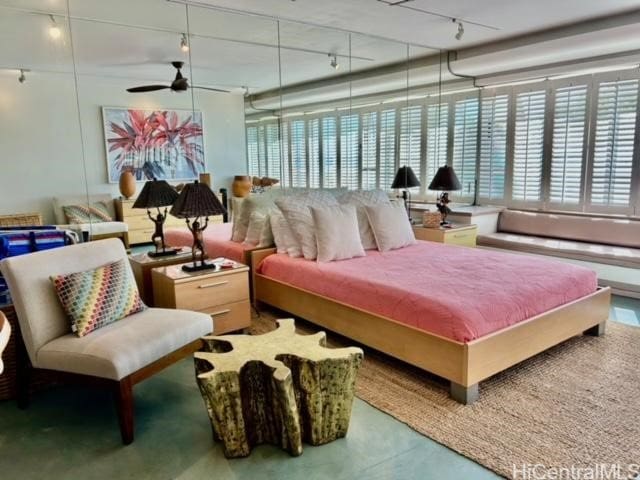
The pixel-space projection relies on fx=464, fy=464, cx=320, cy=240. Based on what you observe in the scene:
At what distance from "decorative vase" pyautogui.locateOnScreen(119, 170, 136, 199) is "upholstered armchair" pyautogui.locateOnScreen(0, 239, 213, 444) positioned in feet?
3.22

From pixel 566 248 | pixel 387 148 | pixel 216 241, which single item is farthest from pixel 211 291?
pixel 566 248

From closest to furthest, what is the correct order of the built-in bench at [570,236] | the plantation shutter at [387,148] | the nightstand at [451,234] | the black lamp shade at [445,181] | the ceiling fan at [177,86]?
the ceiling fan at [177,86]
the built-in bench at [570,236]
the nightstand at [451,234]
the black lamp shade at [445,181]
the plantation shutter at [387,148]

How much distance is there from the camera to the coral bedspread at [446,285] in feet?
9.12

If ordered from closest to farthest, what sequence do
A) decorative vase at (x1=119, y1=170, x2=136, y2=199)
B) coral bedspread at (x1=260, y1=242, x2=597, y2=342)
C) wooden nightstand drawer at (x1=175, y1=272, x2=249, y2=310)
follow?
coral bedspread at (x1=260, y1=242, x2=597, y2=342)
wooden nightstand drawer at (x1=175, y1=272, x2=249, y2=310)
decorative vase at (x1=119, y1=170, x2=136, y2=199)

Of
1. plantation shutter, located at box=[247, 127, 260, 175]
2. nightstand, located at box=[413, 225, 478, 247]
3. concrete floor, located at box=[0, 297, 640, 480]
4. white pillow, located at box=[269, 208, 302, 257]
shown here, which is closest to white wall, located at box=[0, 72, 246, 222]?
plantation shutter, located at box=[247, 127, 260, 175]

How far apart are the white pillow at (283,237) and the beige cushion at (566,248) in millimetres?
2665

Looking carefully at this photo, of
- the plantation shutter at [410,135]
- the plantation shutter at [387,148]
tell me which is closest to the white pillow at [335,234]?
the plantation shutter at [387,148]

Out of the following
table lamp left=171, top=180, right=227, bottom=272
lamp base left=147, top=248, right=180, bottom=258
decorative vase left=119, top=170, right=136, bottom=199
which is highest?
decorative vase left=119, top=170, right=136, bottom=199

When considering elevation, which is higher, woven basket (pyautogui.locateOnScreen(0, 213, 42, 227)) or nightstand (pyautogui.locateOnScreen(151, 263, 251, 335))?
woven basket (pyautogui.locateOnScreen(0, 213, 42, 227))

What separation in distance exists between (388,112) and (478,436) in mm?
4564

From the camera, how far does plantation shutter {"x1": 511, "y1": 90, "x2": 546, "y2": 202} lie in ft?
18.2

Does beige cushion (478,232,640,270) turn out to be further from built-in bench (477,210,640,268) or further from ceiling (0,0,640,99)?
ceiling (0,0,640,99)

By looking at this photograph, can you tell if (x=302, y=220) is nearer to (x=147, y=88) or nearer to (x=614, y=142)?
(x=147, y=88)

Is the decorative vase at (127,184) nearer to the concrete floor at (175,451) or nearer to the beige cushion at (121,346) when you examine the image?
the beige cushion at (121,346)
